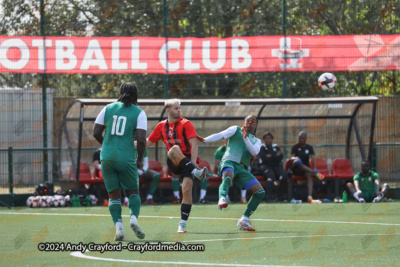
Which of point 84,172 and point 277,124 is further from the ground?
point 277,124

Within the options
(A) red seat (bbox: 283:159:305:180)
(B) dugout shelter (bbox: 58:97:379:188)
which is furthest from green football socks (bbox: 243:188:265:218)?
(B) dugout shelter (bbox: 58:97:379:188)

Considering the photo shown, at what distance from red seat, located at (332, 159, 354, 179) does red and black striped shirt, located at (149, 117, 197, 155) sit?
9.44 meters

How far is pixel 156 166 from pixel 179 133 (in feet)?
28.3

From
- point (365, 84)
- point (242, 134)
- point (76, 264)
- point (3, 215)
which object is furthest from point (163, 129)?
point (365, 84)

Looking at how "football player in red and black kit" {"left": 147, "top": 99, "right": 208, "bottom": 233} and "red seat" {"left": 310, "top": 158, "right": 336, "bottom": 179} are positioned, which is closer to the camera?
"football player in red and black kit" {"left": 147, "top": 99, "right": 208, "bottom": 233}

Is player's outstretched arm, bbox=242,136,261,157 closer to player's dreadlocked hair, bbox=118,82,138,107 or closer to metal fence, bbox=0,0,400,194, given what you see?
player's dreadlocked hair, bbox=118,82,138,107

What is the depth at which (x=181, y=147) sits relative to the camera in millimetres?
10734

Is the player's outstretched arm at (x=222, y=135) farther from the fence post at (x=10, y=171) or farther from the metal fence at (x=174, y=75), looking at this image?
the fence post at (x=10, y=171)

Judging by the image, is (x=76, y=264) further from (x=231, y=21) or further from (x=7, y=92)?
(x=231, y=21)

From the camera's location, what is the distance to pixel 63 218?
13883 mm

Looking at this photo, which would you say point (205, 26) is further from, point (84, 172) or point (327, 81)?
point (84, 172)

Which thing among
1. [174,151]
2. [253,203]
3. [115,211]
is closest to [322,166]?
[253,203]

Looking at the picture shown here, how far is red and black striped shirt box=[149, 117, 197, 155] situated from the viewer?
10.7 meters

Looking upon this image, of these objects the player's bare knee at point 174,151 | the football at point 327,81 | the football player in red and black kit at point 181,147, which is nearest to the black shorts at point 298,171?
the football at point 327,81
